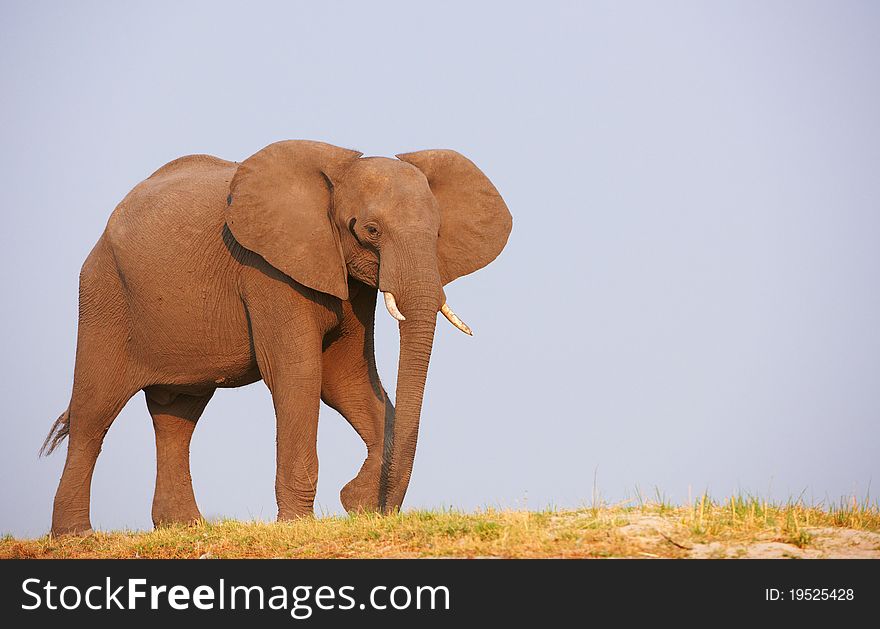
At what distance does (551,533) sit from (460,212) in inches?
237

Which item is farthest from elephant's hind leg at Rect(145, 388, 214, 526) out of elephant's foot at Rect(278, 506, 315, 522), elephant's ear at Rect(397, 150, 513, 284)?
elephant's ear at Rect(397, 150, 513, 284)

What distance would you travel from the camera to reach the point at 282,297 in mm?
16234

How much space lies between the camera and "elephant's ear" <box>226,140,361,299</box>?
15.9 meters

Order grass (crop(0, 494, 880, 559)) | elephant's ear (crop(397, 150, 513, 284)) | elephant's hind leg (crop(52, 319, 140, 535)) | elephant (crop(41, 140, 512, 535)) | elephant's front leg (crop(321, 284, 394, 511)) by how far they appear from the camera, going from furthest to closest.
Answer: elephant's hind leg (crop(52, 319, 140, 535))
elephant's front leg (crop(321, 284, 394, 511))
elephant's ear (crop(397, 150, 513, 284))
elephant (crop(41, 140, 512, 535))
grass (crop(0, 494, 880, 559))

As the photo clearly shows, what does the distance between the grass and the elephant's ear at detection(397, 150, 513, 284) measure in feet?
13.1

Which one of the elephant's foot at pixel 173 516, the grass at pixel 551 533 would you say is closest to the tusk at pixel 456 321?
the grass at pixel 551 533

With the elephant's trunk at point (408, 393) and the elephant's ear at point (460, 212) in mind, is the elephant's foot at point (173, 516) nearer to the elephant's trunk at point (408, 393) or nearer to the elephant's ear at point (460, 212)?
the elephant's trunk at point (408, 393)

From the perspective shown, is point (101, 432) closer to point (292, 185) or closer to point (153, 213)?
point (153, 213)

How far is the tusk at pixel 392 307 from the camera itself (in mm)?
15055

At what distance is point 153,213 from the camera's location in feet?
58.2

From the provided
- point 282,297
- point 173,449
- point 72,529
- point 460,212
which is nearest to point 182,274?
point 282,297

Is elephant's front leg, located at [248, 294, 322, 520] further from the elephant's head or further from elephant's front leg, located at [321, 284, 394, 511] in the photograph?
elephant's front leg, located at [321, 284, 394, 511]
